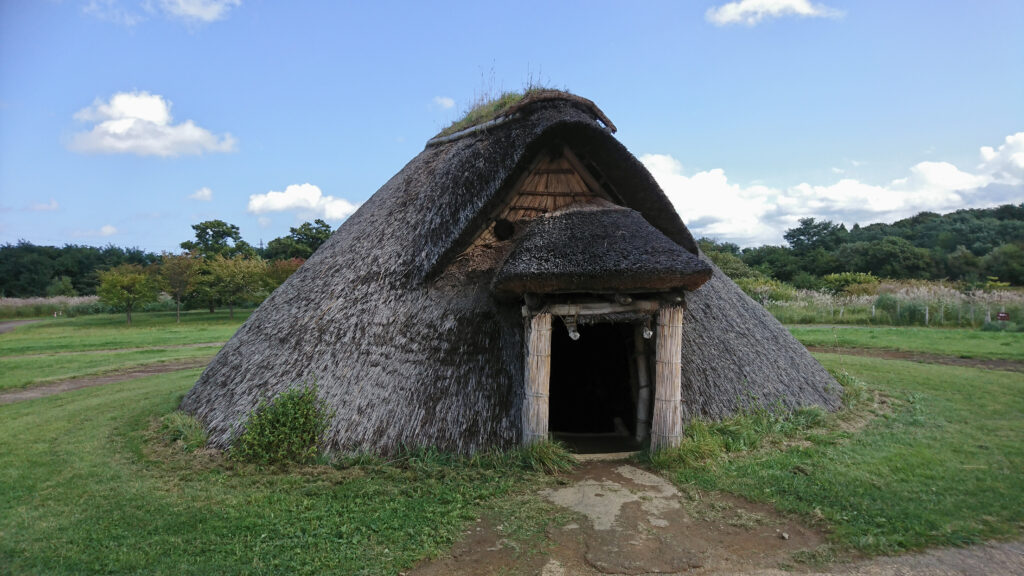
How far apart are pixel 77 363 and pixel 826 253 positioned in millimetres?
54377

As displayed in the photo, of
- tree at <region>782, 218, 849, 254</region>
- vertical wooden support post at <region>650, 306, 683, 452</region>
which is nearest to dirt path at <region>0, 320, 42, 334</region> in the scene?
vertical wooden support post at <region>650, 306, 683, 452</region>

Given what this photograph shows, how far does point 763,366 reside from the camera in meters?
8.40

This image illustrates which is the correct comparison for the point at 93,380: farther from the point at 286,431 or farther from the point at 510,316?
the point at 510,316

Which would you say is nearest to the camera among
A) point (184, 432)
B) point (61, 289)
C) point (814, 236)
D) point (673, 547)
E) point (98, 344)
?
point (673, 547)

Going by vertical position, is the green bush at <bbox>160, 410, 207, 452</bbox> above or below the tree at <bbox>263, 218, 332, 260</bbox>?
below

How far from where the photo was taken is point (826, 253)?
50.2 m

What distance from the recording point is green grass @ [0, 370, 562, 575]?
14.6ft

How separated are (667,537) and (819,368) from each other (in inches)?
260

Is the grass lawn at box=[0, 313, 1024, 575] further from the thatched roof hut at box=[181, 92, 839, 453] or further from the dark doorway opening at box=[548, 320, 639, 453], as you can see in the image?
the dark doorway opening at box=[548, 320, 639, 453]

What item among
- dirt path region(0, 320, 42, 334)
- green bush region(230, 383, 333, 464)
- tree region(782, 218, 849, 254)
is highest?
tree region(782, 218, 849, 254)

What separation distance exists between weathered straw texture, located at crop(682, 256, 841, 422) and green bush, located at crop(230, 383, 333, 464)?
468 centimetres

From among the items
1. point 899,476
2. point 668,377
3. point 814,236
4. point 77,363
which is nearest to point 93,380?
point 77,363

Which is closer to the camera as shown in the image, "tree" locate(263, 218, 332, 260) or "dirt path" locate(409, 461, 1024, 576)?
"dirt path" locate(409, 461, 1024, 576)

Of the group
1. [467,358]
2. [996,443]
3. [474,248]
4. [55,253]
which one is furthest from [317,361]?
[55,253]
